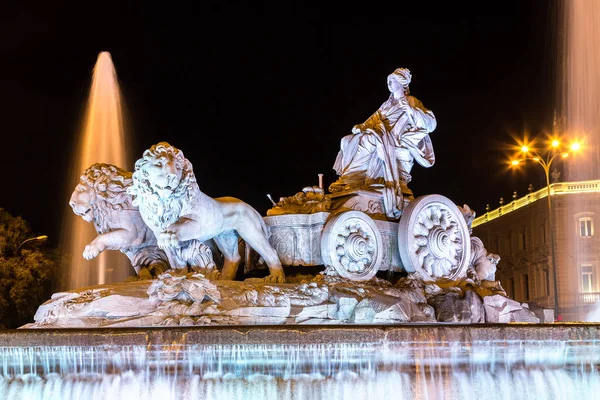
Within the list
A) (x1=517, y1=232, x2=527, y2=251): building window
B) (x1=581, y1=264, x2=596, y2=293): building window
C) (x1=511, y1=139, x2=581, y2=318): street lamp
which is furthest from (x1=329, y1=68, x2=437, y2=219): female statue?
(x1=517, y1=232, x2=527, y2=251): building window

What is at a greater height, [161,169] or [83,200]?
[161,169]

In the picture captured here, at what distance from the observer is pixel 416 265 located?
1242 cm

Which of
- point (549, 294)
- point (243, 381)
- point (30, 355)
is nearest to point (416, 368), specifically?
point (243, 381)

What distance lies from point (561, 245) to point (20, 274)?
47.7 m

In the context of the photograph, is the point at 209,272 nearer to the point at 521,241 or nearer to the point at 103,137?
the point at 103,137

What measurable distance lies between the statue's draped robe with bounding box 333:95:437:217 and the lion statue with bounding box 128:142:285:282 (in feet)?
7.32

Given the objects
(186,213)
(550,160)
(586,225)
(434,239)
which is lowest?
(434,239)

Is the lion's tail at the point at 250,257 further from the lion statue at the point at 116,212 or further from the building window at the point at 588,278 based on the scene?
the building window at the point at 588,278

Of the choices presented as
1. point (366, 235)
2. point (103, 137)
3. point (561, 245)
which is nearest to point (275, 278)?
point (366, 235)

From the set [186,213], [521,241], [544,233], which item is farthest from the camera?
[521,241]

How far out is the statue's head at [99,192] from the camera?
11852 millimetres

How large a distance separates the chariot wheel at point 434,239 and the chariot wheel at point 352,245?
0.55 metres

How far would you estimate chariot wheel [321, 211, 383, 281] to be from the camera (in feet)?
38.2

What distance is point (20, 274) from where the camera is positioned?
111 feet
